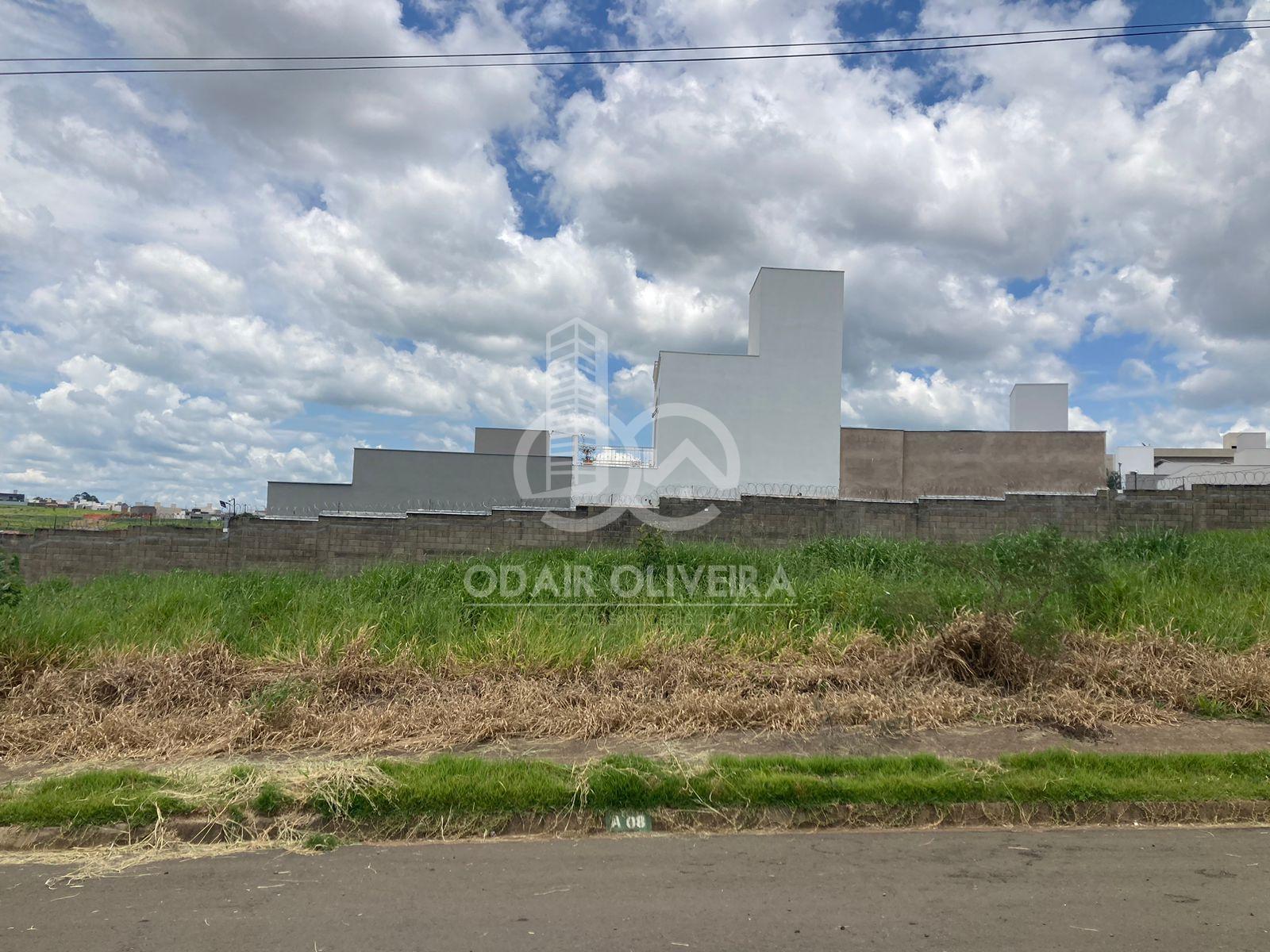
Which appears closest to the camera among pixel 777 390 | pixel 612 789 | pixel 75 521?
pixel 612 789

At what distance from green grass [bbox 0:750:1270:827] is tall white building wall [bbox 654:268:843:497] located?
2069 centimetres

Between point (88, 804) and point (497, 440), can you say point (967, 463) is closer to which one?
point (497, 440)

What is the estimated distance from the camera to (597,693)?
7.08 metres

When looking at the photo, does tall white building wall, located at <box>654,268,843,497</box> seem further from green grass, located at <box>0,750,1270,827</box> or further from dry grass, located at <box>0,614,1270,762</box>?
green grass, located at <box>0,750,1270,827</box>

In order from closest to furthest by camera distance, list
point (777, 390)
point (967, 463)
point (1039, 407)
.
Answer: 1. point (777, 390)
2. point (967, 463)
3. point (1039, 407)

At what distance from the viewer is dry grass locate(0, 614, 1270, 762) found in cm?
632

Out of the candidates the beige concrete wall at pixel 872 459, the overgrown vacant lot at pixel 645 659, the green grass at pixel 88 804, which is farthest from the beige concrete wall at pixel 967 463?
the green grass at pixel 88 804

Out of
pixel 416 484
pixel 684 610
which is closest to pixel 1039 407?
pixel 416 484

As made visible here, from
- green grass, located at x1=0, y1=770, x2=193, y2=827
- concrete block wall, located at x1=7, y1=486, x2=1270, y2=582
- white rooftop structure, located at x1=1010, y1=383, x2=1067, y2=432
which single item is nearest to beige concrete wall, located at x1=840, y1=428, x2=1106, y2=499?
white rooftop structure, located at x1=1010, y1=383, x2=1067, y2=432

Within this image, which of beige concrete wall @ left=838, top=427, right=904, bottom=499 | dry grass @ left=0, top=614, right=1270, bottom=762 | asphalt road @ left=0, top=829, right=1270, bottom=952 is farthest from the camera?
beige concrete wall @ left=838, top=427, right=904, bottom=499

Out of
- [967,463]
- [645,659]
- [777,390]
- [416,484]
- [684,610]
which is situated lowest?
[645,659]

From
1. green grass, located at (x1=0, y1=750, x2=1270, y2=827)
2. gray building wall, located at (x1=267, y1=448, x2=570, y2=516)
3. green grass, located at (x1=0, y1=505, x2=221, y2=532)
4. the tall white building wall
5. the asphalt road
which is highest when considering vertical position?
the tall white building wall

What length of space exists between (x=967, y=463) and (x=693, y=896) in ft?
83.2

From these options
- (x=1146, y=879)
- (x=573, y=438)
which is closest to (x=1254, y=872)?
(x=1146, y=879)
